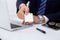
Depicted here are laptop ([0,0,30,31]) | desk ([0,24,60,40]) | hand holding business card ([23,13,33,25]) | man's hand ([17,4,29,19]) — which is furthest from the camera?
man's hand ([17,4,29,19])

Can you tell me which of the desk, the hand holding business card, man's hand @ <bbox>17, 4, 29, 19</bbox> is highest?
man's hand @ <bbox>17, 4, 29, 19</bbox>

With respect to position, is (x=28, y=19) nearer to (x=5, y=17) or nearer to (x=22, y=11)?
(x=22, y=11)

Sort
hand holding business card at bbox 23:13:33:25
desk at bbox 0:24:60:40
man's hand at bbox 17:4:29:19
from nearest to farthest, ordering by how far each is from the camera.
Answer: desk at bbox 0:24:60:40 < hand holding business card at bbox 23:13:33:25 < man's hand at bbox 17:4:29:19

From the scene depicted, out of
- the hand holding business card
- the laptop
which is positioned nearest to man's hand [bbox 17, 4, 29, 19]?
the hand holding business card

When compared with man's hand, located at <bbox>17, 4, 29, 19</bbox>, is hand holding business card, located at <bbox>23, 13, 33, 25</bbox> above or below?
below

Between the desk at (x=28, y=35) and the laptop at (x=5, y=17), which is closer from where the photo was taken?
the desk at (x=28, y=35)

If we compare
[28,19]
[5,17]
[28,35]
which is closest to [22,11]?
[28,19]

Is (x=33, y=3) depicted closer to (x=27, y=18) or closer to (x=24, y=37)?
(x=27, y=18)

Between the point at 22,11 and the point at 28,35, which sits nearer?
the point at 28,35

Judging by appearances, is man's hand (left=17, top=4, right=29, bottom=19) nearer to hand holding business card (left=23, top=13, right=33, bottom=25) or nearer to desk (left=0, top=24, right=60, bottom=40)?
hand holding business card (left=23, top=13, right=33, bottom=25)

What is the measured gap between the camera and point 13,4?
1.32 meters

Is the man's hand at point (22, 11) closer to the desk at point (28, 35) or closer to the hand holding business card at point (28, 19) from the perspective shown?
the hand holding business card at point (28, 19)

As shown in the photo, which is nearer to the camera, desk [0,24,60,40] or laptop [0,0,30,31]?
desk [0,24,60,40]

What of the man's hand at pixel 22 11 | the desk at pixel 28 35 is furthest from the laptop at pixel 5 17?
the man's hand at pixel 22 11
